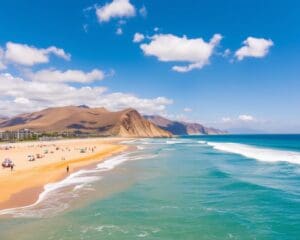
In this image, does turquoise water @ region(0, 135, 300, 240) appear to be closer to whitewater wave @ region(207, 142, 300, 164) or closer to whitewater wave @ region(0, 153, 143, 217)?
whitewater wave @ region(0, 153, 143, 217)

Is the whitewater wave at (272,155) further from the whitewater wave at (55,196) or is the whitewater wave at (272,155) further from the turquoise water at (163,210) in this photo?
the whitewater wave at (55,196)

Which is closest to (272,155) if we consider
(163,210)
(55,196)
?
(163,210)

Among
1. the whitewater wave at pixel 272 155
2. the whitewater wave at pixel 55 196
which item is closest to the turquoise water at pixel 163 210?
the whitewater wave at pixel 55 196

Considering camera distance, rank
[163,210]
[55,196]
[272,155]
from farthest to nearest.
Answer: [272,155]
[55,196]
[163,210]

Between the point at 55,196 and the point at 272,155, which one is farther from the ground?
the point at 272,155

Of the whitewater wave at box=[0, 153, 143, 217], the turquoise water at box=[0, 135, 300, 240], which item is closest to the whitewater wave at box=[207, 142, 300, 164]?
the turquoise water at box=[0, 135, 300, 240]

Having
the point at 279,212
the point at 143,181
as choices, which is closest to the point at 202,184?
the point at 143,181

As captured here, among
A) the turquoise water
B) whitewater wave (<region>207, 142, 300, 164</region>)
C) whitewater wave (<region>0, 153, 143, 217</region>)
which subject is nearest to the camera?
the turquoise water

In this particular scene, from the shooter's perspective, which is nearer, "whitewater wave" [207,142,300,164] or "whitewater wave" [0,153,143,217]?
"whitewater wave" [0,153,143,217]

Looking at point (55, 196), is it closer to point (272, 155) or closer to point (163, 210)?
point (163, 210)

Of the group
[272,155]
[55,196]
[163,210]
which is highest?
[272,155]

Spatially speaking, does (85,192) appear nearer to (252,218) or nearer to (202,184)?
(202,184)
